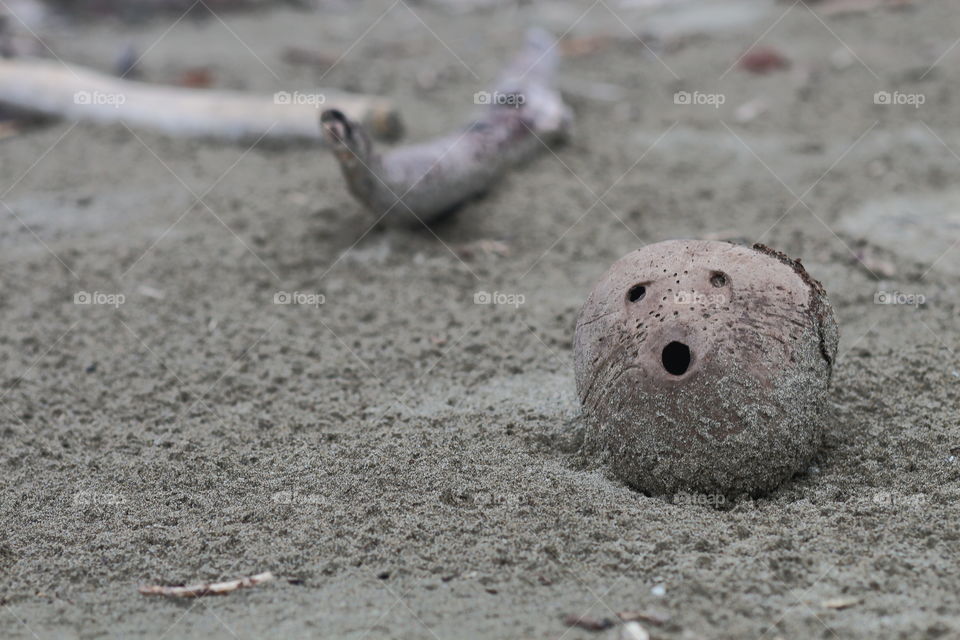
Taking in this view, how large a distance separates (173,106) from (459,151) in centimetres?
239

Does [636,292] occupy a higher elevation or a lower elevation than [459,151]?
lower

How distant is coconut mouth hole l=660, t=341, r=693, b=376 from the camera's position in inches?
109

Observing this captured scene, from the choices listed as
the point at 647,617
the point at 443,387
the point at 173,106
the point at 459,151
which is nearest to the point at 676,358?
the point at 647,617

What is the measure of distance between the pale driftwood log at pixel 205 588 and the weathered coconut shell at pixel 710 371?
42.1 inches

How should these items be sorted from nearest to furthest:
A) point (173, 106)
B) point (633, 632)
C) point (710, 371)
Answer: point (633, 632) < point (710, 371) < point (173, 106)

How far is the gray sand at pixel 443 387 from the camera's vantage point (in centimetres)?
250

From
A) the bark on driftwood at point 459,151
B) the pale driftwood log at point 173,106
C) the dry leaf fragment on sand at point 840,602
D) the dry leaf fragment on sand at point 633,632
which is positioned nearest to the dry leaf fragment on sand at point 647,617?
the dry leaf fragment on sand at point 633,632

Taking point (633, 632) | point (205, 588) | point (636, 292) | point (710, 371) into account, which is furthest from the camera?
point (636, 292)

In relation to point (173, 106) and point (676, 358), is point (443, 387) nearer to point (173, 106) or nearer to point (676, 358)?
point (676, 358)

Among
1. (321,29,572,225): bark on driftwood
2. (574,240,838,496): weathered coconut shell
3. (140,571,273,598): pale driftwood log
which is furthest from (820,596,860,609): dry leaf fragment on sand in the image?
(321,29,572,225): bark on driftwood

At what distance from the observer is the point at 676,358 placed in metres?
2.80

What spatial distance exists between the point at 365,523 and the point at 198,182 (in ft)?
11.4

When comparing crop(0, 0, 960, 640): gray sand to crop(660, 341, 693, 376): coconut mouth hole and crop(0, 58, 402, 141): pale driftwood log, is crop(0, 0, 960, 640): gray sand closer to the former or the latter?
crop(0, 58, 402, 141): pale driftwood log

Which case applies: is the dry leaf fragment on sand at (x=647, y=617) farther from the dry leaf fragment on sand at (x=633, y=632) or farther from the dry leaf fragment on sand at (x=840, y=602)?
the dry leaf fragment on sand at (x=840, y=602)
